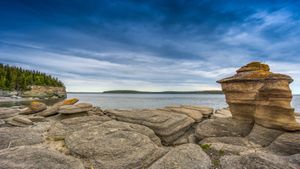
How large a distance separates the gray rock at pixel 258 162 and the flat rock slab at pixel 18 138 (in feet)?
23.8

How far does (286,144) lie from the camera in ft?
22.4

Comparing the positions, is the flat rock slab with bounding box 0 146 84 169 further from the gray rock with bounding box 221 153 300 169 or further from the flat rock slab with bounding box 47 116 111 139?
the gray rock with bounding box 221 153 300 169

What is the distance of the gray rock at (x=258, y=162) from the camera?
5215 millimetres

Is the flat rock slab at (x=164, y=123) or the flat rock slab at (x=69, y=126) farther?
the flat rock slab at (x=164, y=123)

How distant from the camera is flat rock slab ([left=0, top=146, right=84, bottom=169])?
15.4 ft

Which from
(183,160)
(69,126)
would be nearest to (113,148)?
(183,160)

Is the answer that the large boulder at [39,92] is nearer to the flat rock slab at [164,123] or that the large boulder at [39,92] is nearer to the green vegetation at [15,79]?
the green vegetation at [15,79]

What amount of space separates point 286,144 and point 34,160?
904 centimetres

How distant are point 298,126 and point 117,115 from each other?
932 centimetres

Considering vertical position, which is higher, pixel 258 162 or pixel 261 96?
pixel 261 96

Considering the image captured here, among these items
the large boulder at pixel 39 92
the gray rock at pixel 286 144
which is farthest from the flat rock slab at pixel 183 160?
the large boulder at pixel 39 92

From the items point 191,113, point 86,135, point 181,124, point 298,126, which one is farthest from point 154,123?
point 298,126

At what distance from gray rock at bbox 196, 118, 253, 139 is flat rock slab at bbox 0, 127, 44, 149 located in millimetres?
7644

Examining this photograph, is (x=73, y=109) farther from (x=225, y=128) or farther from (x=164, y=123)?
(x=225, y=128)
